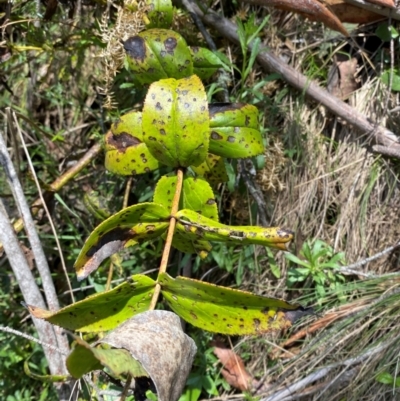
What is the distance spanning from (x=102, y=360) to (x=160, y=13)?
2.66ft

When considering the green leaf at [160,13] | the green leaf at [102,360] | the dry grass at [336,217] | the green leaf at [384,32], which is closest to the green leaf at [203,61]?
the green leaf at [160,13]

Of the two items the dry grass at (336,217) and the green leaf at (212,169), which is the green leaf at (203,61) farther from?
the dry grass at (336,217)

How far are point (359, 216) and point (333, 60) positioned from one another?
0.43m

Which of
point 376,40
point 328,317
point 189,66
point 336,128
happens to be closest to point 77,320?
point 189,66

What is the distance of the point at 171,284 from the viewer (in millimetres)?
921

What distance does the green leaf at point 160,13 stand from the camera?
117 cm

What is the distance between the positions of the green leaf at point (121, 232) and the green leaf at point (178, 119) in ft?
0.40

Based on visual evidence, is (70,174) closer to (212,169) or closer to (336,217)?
(212,169)

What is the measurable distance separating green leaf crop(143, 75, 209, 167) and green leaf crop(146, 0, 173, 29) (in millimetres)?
215

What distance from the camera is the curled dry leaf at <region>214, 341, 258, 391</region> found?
1528 millimetres

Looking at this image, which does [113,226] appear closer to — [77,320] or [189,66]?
[77,320]

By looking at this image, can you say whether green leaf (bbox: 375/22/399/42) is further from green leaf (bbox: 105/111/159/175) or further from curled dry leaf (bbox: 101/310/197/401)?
curled dry leaf (bbox: 101/310/197/401)

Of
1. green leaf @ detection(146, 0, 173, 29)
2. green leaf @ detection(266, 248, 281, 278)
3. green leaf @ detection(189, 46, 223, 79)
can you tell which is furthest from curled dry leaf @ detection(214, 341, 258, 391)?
green leaf @ detection(146, 0, 173, 29)

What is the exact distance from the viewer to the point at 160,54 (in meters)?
1.10
